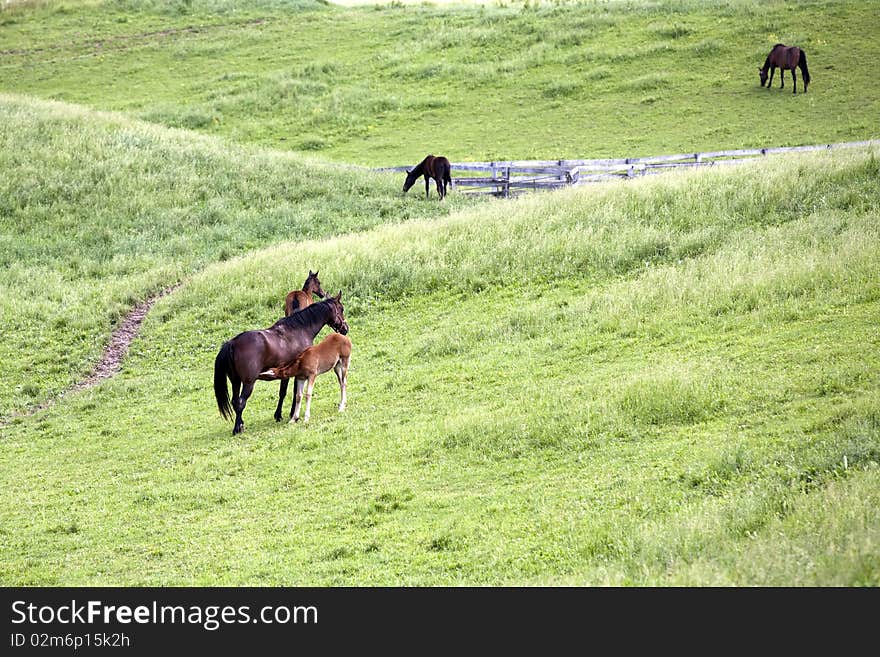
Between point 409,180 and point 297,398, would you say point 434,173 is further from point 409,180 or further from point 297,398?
point 297,398

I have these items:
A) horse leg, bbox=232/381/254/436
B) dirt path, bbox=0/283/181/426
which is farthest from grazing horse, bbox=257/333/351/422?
dirt path, bbox=0/283/181/426

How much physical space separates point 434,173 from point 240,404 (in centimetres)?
2054

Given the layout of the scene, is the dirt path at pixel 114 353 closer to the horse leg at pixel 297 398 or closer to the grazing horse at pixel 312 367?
the grazing horse at pixel 312 367

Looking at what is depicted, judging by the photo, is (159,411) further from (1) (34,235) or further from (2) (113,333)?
(1) (34,235)

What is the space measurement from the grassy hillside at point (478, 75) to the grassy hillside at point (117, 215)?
7.18 m

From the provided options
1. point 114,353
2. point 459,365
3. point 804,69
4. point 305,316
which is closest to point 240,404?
point 305,316

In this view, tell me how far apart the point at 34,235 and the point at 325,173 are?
11104 mm

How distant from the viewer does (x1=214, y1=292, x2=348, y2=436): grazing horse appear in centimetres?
1622

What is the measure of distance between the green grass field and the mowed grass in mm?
57

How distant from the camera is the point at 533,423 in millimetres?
13836

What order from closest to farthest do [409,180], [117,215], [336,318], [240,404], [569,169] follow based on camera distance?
[240,404]
[336,318]
[117,215]
[569,169]
[409,180]

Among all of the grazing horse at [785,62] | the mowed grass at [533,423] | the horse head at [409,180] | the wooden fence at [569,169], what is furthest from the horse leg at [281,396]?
the grazing horse at [785,62]

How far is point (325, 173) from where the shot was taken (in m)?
38.3

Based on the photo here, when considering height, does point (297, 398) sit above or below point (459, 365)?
above
